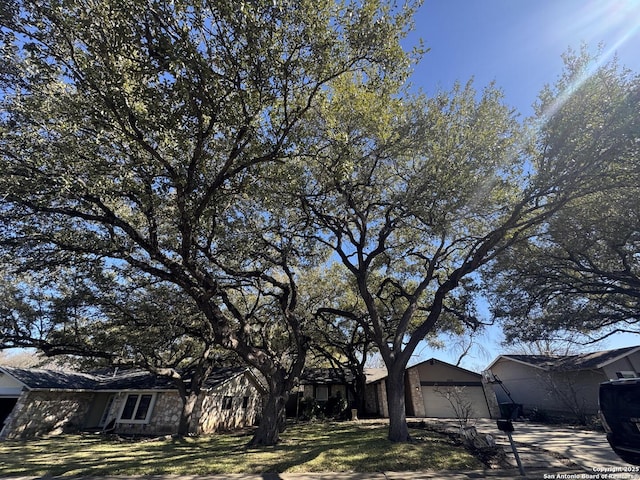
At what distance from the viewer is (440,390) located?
852 inches

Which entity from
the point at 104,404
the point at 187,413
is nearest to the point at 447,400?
the point at 187,413

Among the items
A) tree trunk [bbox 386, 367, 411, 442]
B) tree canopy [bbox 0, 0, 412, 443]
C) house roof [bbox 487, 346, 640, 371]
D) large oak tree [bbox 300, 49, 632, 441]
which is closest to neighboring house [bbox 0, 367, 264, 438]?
tree trunk [bbox 386, 367, 411, 442]

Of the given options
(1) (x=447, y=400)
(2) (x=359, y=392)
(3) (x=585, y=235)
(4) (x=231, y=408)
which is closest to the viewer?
(3) (x=585, y=235)

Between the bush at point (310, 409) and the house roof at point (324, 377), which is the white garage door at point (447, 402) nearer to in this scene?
the house roof at point (324, 377)

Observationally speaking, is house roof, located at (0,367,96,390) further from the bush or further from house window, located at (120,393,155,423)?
the bush

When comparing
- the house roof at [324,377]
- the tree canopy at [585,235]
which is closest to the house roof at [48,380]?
the house roof at [324,377]

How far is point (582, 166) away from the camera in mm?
8383

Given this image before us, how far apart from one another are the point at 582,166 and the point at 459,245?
16.8 feet

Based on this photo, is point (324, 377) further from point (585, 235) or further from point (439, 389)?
point (585, 235)

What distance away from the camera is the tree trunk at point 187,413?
49.0 ft

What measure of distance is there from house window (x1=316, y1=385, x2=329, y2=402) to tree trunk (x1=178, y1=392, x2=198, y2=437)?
42.1 ft

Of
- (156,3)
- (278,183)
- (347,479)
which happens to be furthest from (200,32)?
(347,479)

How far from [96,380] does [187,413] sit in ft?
36.2

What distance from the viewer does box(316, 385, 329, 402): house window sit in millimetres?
25938
